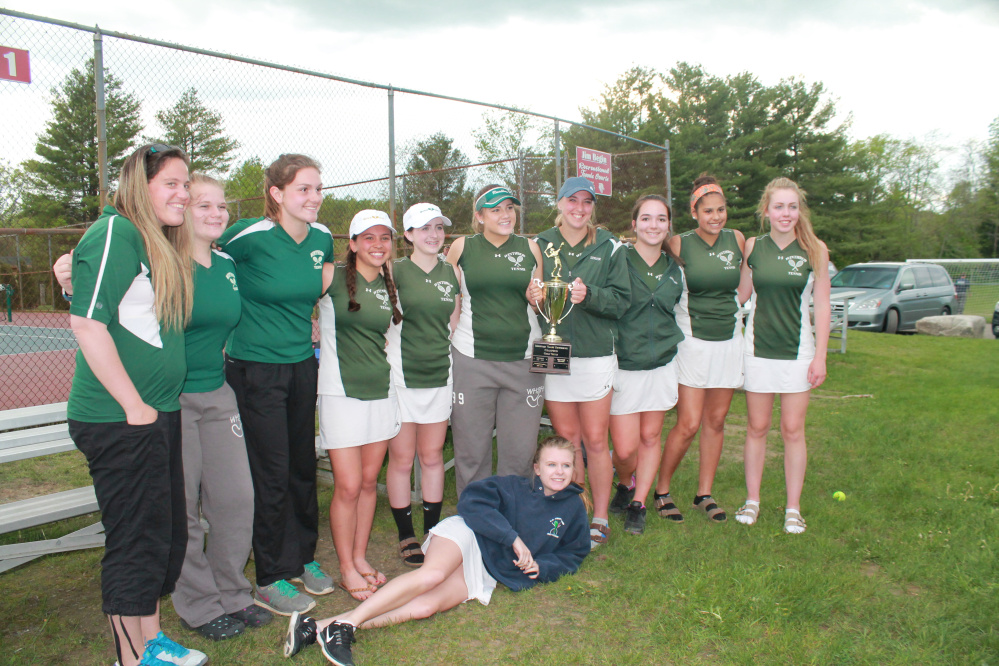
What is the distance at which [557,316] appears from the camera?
3738mm

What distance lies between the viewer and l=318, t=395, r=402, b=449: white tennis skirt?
10.9 feet

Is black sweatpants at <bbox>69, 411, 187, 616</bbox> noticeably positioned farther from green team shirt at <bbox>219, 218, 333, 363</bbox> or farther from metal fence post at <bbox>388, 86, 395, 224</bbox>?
metal fence post at <bbox>388, 86, 395, 224</bbox>

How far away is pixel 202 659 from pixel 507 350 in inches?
80.2

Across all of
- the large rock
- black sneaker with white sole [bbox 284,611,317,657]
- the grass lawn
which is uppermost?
the large rock

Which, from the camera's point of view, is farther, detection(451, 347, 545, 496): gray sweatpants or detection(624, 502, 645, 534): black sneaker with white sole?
detection(624, 502, 645, 534): black sneaker with white sole

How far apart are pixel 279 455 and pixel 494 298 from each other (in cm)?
139

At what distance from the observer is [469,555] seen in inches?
129

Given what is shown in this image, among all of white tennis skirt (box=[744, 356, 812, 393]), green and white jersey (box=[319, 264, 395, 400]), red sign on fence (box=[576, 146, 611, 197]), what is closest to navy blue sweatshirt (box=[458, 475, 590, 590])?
green and white jersey (box=[319, 264, 395, 400])

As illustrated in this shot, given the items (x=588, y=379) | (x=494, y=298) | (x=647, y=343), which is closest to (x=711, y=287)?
(x=647, y=343)

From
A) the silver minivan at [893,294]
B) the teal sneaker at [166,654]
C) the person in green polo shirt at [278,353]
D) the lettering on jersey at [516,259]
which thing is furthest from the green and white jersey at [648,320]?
the silver minivan at [893,294]

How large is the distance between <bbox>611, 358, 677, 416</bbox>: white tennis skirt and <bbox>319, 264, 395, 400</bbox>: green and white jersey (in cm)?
148

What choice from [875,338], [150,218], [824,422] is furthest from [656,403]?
[875,338]

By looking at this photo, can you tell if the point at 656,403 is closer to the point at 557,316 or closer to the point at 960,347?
the point at 557,316

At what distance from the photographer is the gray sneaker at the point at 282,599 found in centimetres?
328
